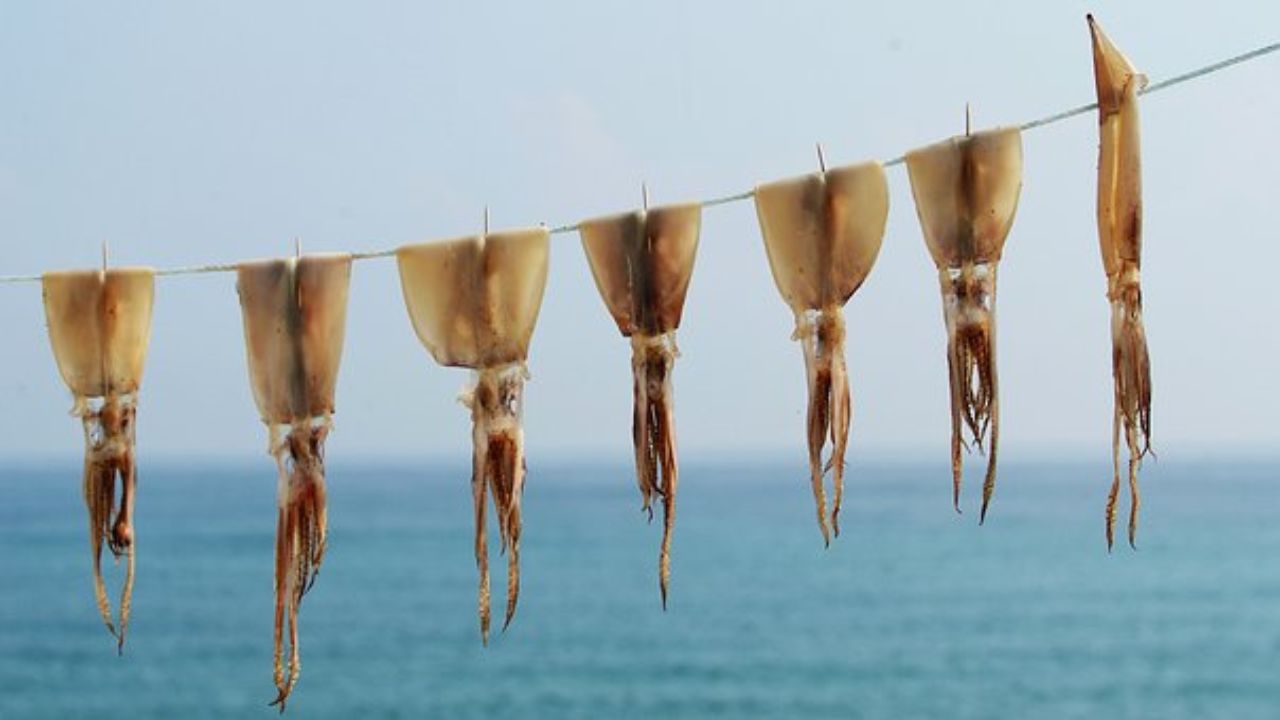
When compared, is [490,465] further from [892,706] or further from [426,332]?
[892,706]

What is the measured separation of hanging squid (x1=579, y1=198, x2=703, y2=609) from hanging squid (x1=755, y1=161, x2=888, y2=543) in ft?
0.60

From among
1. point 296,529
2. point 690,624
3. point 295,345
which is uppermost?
point 690,624

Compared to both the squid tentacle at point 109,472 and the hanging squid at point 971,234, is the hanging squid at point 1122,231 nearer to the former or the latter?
the hanging squid at point 971,234

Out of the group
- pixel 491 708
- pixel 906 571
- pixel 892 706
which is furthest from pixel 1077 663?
pixel 906 571

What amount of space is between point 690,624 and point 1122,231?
5213cm

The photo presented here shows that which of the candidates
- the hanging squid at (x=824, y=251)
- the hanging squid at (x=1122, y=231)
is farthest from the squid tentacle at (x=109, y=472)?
the hanging squid at (x=1122, y=231)

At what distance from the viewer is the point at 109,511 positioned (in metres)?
4.39

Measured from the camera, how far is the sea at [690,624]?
44.6 metres

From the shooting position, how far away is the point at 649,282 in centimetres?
412

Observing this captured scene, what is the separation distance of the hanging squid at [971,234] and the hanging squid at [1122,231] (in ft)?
0.65

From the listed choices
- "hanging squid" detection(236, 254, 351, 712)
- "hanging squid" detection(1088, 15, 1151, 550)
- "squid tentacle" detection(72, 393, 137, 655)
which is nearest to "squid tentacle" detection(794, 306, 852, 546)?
"hanging squid" detection(1088, 15, 1151, 550)

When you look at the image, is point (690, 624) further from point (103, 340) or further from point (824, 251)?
point (824, 251)

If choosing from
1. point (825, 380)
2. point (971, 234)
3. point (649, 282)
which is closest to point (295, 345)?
point (649, 282)

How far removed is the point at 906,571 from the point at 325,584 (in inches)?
787
